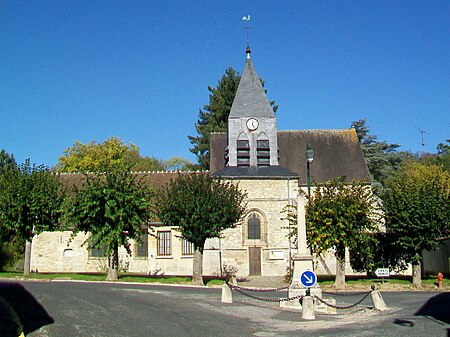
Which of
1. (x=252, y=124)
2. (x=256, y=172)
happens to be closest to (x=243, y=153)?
(x=256, y=172)

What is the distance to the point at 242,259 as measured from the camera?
32.0m

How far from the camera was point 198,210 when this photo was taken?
81.2 ft

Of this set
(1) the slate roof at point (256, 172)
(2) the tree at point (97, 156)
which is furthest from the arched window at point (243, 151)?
(2) the tree at point (97, 156)

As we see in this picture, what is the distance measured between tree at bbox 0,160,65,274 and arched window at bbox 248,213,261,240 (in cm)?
1147

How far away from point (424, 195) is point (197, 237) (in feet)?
38.7

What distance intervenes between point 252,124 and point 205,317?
71.7 ft

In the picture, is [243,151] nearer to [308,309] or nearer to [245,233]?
[245,233]

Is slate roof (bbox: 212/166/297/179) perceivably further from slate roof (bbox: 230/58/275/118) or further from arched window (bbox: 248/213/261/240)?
slate roof (bbox: 230/58/275/118)

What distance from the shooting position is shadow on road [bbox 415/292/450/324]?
14834 millimetres

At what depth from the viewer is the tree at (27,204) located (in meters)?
27.3

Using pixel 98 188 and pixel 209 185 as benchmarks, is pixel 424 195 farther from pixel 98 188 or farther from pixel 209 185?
pixel 98 188

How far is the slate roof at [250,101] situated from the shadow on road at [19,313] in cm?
2237

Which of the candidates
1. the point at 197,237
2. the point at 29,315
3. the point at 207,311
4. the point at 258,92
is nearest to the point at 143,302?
the point at 207,311

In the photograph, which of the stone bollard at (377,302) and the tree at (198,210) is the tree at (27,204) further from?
Answer: the stone bollard at (377,302)
